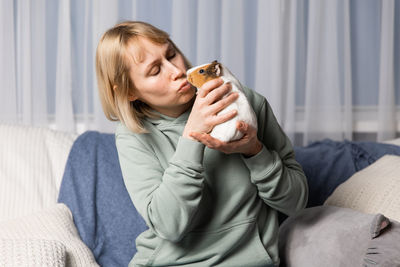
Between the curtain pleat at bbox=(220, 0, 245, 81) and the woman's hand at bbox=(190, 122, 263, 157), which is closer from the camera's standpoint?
the woman's hand at bbox=(190, 122, 263, 157)

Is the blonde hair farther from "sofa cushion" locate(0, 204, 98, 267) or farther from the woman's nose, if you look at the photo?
"sofa cushion" locate(0, 204, 98, 267)

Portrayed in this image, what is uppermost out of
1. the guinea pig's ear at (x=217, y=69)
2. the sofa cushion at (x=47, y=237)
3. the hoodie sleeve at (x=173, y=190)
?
the guinea pig's ear at (x=217, y=69)

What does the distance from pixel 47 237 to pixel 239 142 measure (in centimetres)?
80

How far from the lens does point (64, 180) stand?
1.73 metres

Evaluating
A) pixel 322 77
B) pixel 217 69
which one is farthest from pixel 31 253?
pixel 322 77

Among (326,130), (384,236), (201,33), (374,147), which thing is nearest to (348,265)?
(384,236)

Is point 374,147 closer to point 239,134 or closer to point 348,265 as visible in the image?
point 348,265

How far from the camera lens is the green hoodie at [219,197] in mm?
1118

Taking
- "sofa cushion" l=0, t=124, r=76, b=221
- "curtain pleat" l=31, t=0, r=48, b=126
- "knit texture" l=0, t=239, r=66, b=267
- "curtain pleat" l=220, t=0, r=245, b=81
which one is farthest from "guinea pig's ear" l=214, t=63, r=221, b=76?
"curtain pleat" l=31, t=0, r=48, b=126

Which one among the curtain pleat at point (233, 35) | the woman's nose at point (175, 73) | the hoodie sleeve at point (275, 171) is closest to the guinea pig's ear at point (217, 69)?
the woman's nose at point (175, 73)

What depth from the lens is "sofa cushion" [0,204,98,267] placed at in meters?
1.28

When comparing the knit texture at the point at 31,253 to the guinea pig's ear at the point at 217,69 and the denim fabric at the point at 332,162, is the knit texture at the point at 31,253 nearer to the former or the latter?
the guinea pig's ear at the point at 217,69

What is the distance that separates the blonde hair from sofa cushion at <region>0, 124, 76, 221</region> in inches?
24.8

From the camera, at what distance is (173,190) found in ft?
3.44
